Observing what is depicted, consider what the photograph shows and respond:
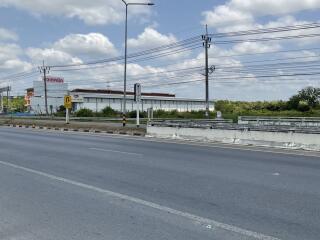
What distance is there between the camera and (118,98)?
119m

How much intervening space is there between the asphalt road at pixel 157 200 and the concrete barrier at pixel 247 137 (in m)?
5.31

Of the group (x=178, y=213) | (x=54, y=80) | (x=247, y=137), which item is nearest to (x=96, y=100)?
(x=54, y=80)

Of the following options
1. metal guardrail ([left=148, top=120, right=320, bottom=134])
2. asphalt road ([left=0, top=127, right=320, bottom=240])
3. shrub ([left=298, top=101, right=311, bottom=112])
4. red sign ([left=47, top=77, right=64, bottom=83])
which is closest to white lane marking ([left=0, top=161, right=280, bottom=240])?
asphalt road ([left=0, top=127, right=320, bottom=240])

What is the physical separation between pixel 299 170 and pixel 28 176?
700cm

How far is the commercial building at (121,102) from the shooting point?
369ft

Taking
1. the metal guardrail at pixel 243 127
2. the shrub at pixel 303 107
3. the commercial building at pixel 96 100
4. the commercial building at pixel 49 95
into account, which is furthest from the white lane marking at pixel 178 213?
the commercial building at pixel 49 95

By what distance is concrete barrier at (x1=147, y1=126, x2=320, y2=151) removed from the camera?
18.7 meters

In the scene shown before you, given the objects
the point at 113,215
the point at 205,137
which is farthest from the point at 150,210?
the point at 205,137

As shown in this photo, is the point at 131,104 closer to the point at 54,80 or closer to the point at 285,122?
the point at 54,80

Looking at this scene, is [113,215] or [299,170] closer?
[113,215]

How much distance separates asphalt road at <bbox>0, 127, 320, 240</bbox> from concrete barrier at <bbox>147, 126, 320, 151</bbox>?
5.31m

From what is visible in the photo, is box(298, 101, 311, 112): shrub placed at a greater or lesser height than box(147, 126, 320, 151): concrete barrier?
greater

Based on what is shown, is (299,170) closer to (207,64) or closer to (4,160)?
(4,160)

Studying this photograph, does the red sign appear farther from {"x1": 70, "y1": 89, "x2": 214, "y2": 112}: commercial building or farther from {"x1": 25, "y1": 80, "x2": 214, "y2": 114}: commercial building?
{"x1": 70, "y1": 89, "x2": 214, "y2": 112}: commercial building
